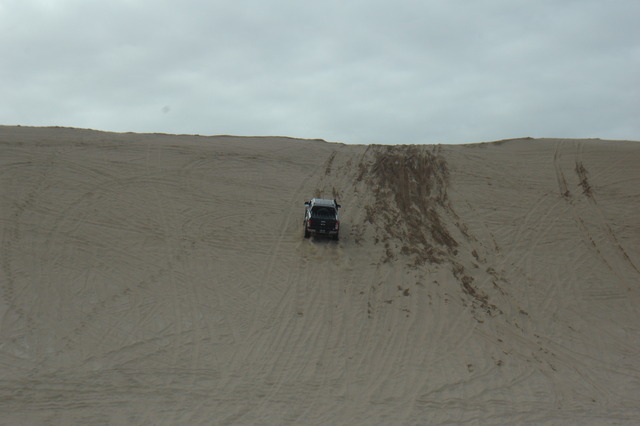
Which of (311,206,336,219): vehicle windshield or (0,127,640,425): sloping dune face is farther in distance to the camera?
(311,206,336,219): vehicle windshield

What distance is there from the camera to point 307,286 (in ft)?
63.4

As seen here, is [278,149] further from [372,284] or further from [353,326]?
[353,326]

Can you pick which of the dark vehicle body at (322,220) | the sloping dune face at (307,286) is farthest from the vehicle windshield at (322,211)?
the sloping dune face at (307,286)

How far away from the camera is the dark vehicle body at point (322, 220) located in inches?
861

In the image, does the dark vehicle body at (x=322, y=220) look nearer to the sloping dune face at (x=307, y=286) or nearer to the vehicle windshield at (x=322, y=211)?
the vehicle windshield at (x=322, y=211)

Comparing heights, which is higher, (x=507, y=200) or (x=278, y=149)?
(x=278, y=149)

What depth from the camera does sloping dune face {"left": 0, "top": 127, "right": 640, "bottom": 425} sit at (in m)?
13.7

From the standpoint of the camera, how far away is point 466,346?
16.9 meters

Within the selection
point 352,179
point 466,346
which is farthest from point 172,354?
point 352,179

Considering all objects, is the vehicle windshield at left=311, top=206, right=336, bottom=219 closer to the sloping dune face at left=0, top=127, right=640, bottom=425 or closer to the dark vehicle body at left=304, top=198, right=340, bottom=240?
the dark vehicle body at left=304, top=198, right=340, bottom=240

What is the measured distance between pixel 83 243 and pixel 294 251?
8.14 meters

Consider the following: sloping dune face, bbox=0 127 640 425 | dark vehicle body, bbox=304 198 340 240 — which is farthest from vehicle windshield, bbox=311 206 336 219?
sloping dune face, bbox=0 127 640 425

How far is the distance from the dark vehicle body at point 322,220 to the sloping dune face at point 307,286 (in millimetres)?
586

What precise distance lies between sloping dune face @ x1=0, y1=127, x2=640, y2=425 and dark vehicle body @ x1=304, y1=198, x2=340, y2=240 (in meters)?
0.59
